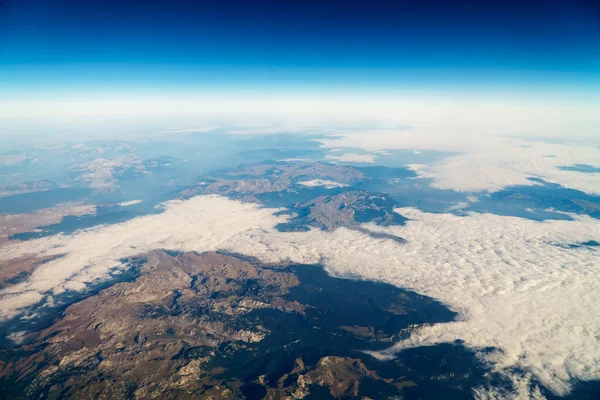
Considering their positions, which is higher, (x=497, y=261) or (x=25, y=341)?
(x=497, y=261)

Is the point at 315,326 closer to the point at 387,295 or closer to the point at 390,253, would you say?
the point at 387,295

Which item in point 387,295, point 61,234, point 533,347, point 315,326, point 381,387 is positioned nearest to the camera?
point 381,387

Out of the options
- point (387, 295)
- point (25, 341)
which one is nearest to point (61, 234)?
point (25, 341)

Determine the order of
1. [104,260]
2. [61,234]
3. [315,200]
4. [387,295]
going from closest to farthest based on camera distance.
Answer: [387,295]
[104,260]
[61,234]
[315,200]

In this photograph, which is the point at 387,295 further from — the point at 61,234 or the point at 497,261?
the point at 61,234

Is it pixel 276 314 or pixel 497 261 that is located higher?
pixel 497 261

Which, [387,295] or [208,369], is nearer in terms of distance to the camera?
[208,369]

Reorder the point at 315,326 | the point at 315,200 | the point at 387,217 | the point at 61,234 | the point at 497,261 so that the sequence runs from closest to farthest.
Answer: the point at 315,326
the point at 497,261
the point at 61,234
the point at 387,217
the point at 315,200

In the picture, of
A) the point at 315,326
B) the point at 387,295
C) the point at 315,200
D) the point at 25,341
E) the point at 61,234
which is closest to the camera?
the point at 25,341

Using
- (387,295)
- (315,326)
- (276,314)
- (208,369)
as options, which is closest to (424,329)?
(387,295)
